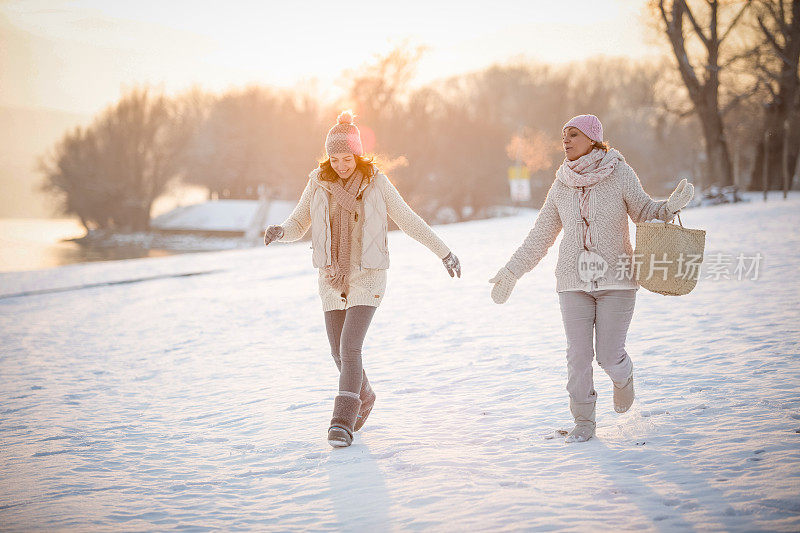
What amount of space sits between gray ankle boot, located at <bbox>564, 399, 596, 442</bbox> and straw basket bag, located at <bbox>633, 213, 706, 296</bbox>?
0.82 meters

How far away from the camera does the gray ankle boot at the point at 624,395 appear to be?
4.66 m

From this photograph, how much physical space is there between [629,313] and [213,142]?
217ft

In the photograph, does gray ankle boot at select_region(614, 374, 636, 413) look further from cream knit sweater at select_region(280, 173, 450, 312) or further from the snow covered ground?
cream knit sweater at select_region(280, 173, 450, 312)

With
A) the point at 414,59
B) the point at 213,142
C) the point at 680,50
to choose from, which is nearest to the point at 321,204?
the point at 680,50

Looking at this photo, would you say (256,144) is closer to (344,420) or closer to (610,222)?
(344,420)

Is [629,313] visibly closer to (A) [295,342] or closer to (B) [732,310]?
(B) [732,310]

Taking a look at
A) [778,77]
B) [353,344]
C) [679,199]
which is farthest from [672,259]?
[778,77]

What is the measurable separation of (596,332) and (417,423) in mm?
1527

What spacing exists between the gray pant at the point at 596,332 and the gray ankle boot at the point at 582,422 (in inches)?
1.5

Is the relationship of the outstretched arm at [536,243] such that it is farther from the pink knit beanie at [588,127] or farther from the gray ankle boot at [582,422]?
the gray ankle boot at [582,422]

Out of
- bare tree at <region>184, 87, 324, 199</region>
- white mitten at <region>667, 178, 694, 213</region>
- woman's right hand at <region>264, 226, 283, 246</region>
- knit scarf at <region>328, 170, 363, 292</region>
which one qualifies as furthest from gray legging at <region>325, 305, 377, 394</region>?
bare tree at <region>184, 87, 324, 199</region>

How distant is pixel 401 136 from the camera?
1998 inches

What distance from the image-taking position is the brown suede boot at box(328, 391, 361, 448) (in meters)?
4.89

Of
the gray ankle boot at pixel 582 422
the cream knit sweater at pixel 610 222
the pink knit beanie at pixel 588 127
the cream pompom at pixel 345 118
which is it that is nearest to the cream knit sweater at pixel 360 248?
the cream pompom at pixel 345 118
